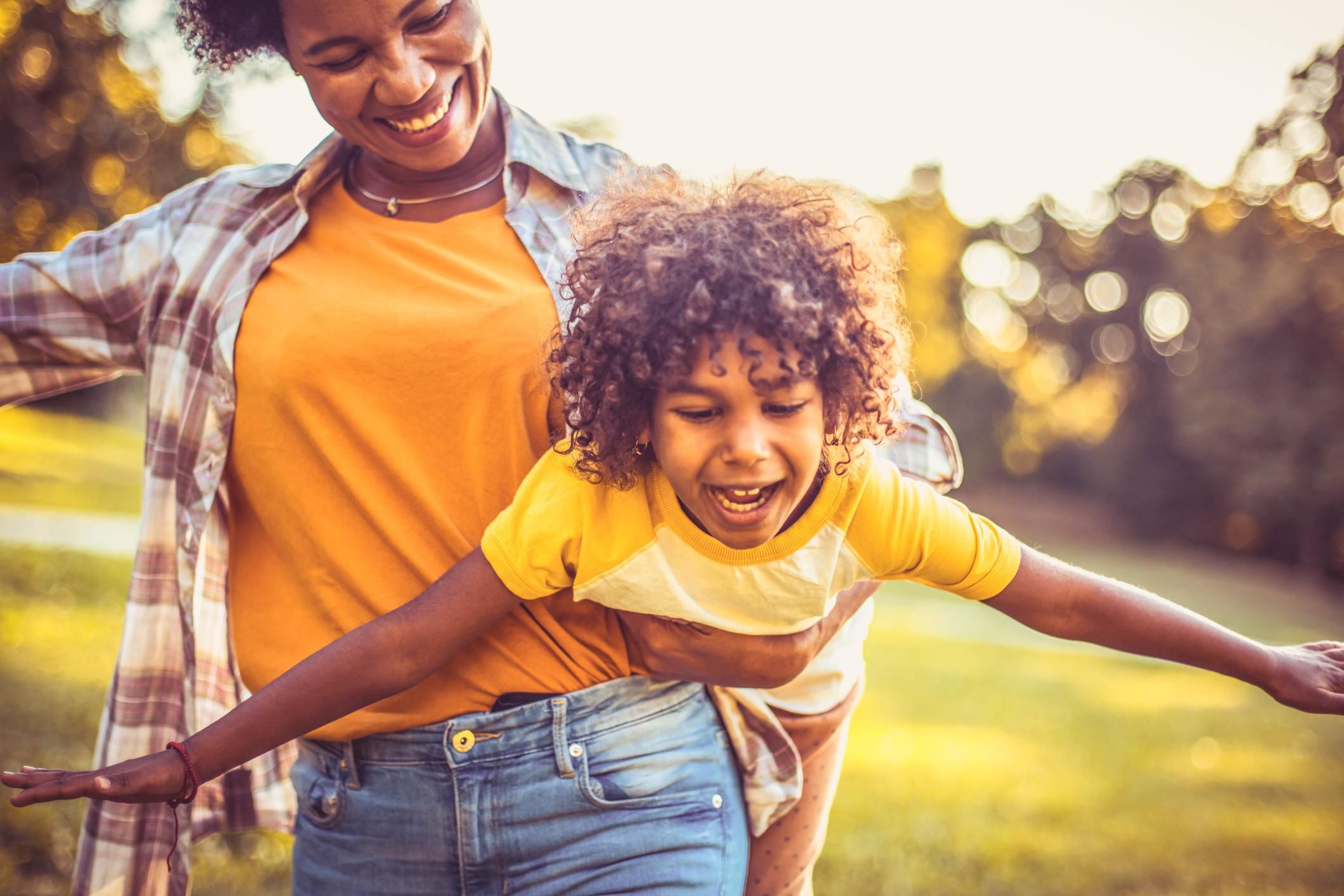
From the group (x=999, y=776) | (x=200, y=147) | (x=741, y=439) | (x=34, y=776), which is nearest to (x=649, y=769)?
(x=741, y=439)

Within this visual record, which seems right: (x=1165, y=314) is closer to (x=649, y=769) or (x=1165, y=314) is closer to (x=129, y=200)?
(x=129, y=200)

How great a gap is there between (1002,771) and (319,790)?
5647 millimetres

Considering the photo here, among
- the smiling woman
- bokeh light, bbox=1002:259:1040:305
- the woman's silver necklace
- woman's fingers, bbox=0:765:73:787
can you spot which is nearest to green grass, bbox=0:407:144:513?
the smiling woman

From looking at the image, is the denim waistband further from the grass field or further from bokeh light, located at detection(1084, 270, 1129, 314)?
bokeh light, located at detection(1084, 270, 1129, 314)

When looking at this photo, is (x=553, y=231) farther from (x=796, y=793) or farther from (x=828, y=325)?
(x=796, y=793)

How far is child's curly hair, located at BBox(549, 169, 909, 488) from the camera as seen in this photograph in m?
1.69

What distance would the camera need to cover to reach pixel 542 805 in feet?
6.26

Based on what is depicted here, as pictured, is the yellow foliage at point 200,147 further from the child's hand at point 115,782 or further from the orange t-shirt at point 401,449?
the child's hand at point 115,782

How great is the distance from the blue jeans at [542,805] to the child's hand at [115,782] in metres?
0.30

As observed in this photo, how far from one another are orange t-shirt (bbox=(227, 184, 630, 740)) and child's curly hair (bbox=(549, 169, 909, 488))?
0.52ft

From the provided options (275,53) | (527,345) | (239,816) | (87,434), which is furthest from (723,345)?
(87,434)

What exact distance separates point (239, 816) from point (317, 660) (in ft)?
3.16

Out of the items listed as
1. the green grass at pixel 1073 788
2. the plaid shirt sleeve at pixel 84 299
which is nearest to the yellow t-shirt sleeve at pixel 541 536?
the plaid shirt sleeve at pixel 84 299

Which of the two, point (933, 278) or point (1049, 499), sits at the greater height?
point (933, 278)
